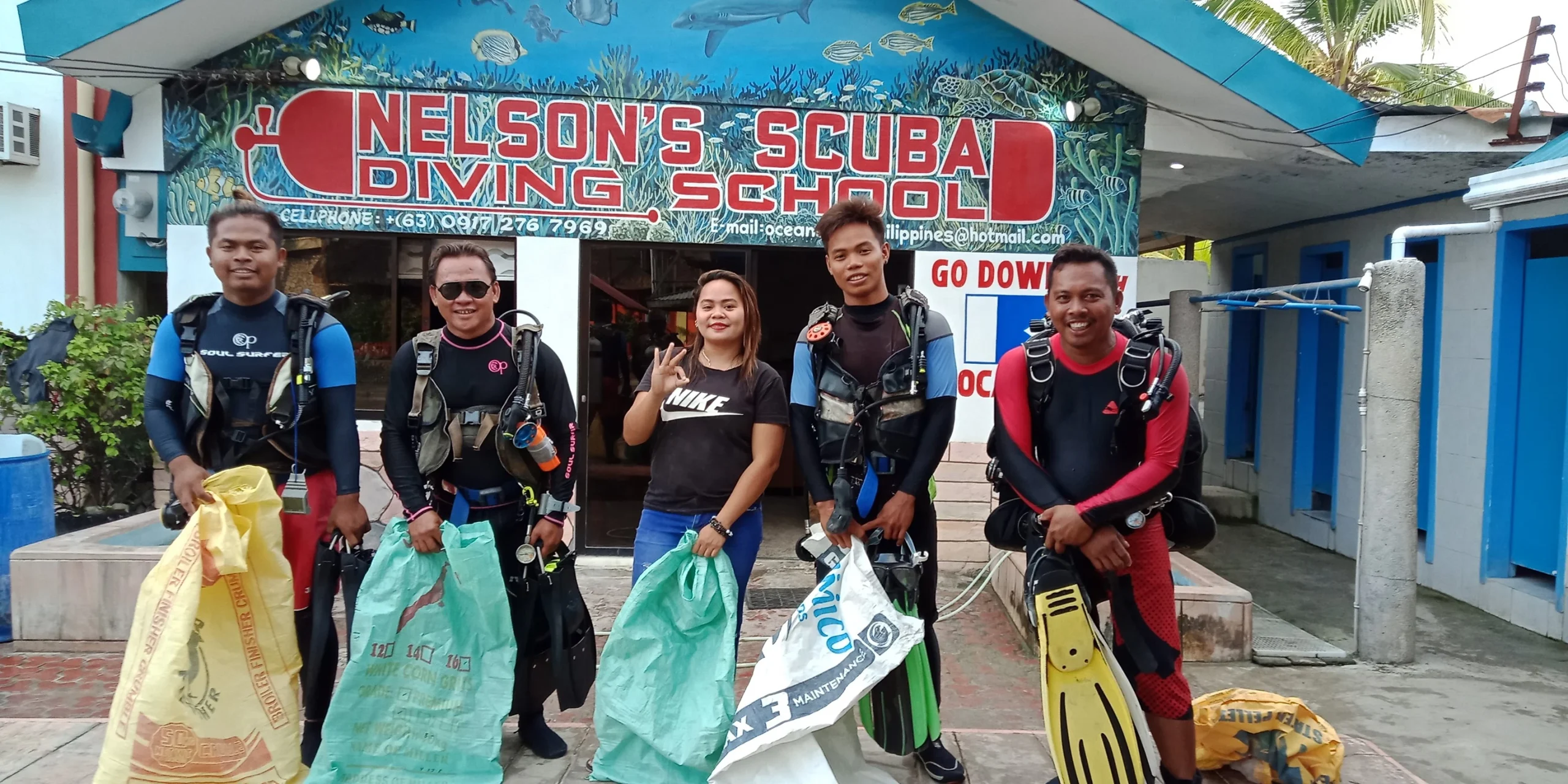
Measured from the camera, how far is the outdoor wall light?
6.18 meters

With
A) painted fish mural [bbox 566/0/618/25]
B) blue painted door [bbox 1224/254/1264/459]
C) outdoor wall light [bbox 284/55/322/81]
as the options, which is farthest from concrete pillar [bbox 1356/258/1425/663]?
outdoor wall light [bbox 284/55/322/81]

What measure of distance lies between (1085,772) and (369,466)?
17.4 feet

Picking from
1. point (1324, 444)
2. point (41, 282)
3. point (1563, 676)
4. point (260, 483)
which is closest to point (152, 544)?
point (260, 483)

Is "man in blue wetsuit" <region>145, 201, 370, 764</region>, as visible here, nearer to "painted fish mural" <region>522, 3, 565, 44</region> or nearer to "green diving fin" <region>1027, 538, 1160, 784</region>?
"green diving fin" <region>1027, 538, 1160, 784</region>

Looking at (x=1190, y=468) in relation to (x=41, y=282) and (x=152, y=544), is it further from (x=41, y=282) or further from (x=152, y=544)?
(x=41, y=282)

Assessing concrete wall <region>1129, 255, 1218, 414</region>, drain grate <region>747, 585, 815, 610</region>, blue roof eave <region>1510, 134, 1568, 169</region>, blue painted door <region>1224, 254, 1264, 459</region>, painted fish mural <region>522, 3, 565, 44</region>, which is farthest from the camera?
concrete wall <region>1129, 255, 1218, 414</region>

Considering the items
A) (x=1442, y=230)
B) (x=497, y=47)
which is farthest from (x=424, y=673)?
(x=1442, y=230)

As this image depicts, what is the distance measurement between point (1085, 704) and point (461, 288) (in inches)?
95.1

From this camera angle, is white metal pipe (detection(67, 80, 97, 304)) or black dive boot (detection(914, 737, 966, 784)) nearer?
black dive boot (detection(914, 737, 966, 784))

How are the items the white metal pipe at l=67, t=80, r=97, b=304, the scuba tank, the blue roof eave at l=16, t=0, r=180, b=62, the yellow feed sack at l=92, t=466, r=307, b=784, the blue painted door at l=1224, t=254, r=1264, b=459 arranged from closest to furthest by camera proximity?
the yellow feed sack at l=92, t=466, r=307, b=784 < the scuba tank < the blue roof eave at l=16, t=0, r=180, b=62 < the white metal pipe at l=67, t=80, r=97, b=304 < the blue painted door at l=1224, t=254, r=1264, b=459

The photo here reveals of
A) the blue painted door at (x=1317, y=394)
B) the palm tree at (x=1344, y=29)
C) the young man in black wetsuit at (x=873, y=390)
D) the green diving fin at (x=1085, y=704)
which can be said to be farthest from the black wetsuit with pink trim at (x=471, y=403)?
the palm tree at (x=1344, y=29)

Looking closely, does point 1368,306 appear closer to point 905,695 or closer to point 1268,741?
point 1268,741

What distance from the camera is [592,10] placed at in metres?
6.31

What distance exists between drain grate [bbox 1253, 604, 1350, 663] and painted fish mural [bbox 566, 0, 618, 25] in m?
5.56
